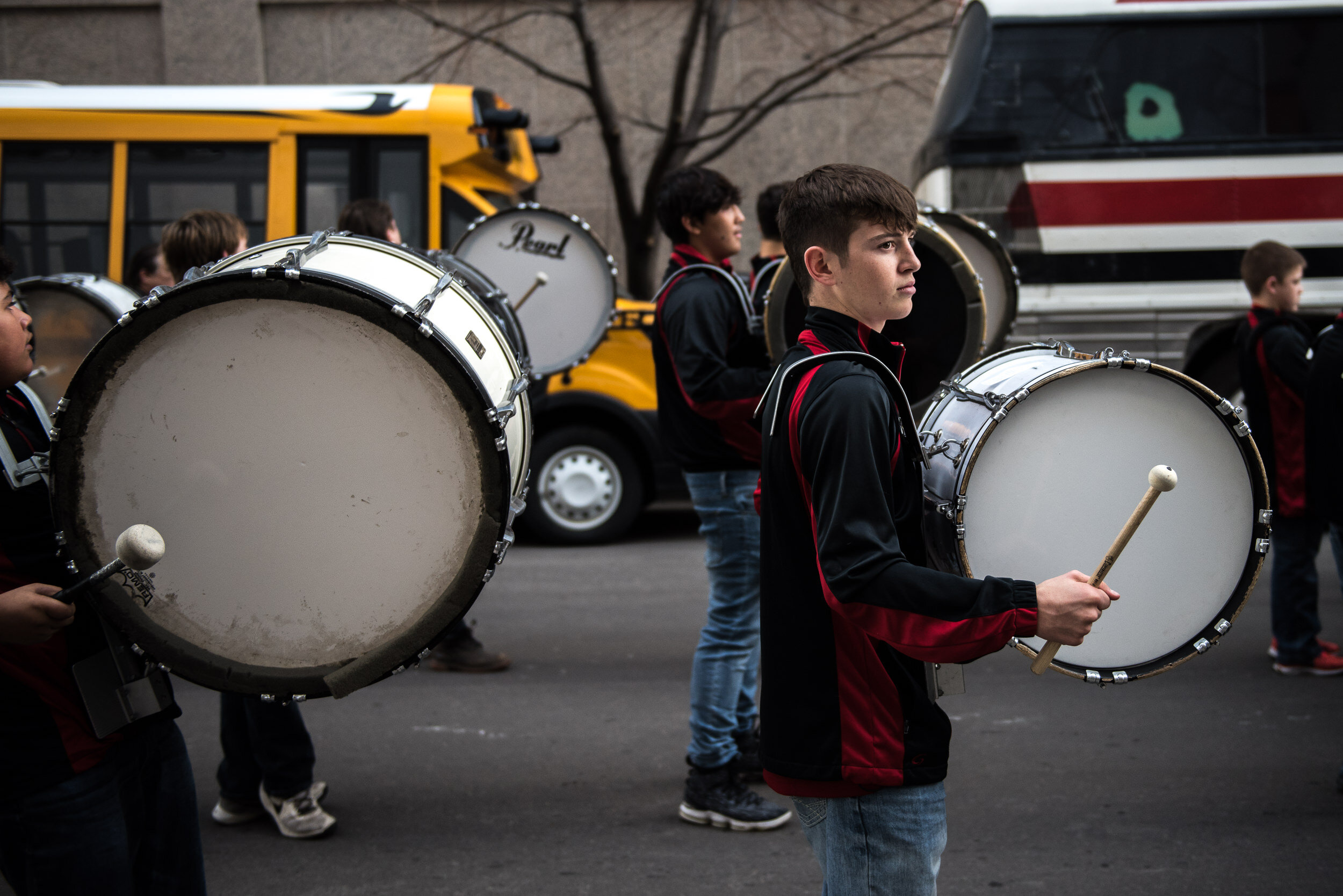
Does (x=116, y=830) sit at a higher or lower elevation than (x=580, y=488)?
lower

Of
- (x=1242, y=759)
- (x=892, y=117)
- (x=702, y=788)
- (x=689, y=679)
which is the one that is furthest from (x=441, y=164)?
(x=892, y=117)

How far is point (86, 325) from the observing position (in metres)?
4.94

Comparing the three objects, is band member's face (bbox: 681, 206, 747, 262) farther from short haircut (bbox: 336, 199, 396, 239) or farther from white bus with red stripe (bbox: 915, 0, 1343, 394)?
white bus with red stripe (bbox: 915, 0, 1343, 394)

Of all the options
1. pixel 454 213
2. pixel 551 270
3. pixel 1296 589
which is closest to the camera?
pixel 1296 589

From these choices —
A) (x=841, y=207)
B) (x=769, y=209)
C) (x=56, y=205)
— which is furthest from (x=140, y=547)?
(x=56, y=205)

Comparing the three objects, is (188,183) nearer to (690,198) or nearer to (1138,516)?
(690,198)

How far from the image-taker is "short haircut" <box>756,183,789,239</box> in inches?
185

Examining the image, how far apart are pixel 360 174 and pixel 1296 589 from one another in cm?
630

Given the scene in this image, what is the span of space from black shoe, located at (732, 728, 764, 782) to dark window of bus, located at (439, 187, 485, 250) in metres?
5.00

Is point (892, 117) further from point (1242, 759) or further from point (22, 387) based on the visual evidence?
Result: point (22, 387)

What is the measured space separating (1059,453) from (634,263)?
981 cm

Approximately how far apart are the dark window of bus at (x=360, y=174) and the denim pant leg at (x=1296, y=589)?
5681 mm

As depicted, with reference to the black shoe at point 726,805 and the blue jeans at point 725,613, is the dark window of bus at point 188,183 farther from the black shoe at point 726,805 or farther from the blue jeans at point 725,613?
the black shoe at point 726,805

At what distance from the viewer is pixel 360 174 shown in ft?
26.5
